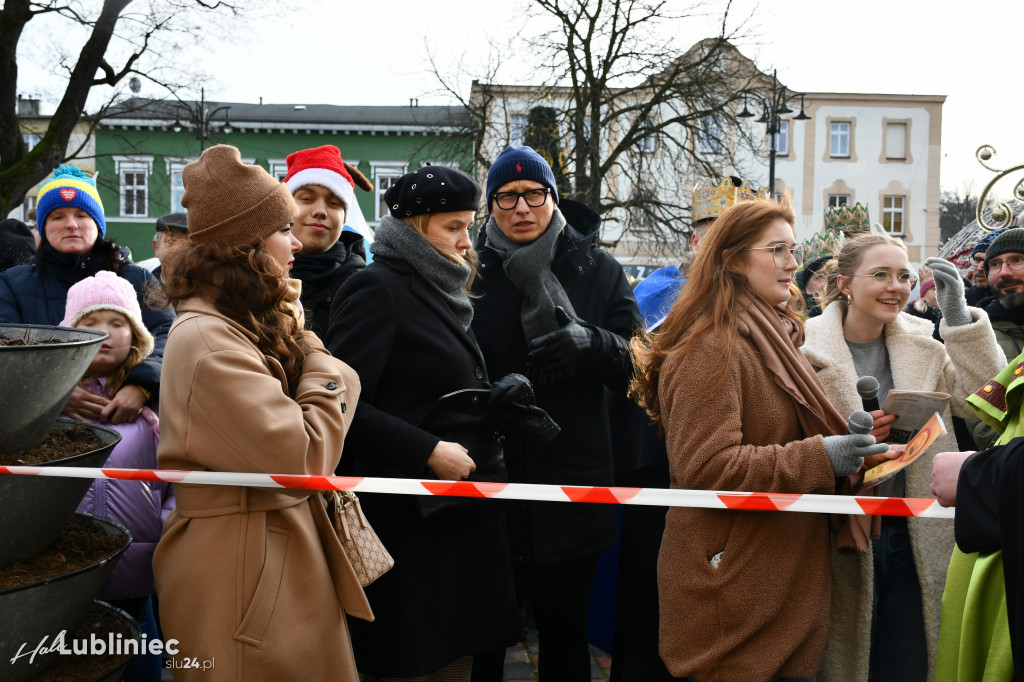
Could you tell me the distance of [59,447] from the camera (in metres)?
2.38

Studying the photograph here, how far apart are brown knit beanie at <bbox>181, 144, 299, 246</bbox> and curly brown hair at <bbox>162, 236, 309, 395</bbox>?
0.12 ft

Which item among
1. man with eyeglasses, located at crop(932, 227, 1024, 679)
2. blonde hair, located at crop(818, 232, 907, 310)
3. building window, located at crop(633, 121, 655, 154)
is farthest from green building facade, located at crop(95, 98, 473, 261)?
man with eyeglasses, located at crop(932, 227, 1024, 679)

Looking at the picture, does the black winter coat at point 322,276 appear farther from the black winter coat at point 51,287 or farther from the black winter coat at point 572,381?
the black winter coat at point 51,287

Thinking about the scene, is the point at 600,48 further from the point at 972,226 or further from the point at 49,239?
the point at 49,239

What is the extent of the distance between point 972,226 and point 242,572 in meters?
9.42

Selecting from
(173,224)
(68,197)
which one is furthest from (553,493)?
(173,224)

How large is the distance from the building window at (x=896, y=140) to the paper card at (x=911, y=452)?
155ft

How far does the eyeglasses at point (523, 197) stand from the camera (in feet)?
11.6

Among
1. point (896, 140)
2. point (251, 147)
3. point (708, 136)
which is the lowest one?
point (708, 136)

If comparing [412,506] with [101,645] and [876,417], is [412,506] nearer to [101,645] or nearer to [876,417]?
[101,645]

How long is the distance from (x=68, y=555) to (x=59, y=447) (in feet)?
0.95

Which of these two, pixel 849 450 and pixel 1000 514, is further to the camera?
pixel 849 450

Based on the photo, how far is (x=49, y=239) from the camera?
13.6ft

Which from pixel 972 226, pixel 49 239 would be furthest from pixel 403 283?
pixel 972 226
